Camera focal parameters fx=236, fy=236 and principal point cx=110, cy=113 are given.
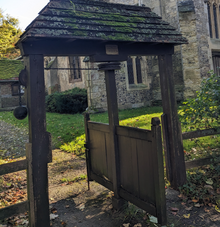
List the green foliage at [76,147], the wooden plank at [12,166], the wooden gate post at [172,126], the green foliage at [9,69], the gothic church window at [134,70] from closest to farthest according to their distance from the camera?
the wooden plank at [12,166] → the wooden gate post at [172,126] → the green foliage at [76,147] → the gothic church window at [134,70] → the green foliage at [9,69]

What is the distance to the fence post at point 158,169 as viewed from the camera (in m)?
2.80

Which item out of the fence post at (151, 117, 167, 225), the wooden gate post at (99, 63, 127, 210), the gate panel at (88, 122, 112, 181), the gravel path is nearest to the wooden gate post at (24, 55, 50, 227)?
the wooden gate post at (99, 63, 127, 210)

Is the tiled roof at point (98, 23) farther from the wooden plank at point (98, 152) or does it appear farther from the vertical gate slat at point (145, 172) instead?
the wooden plank at point (98, 152)

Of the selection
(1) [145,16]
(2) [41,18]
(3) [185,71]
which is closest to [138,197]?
(2) [41,18]

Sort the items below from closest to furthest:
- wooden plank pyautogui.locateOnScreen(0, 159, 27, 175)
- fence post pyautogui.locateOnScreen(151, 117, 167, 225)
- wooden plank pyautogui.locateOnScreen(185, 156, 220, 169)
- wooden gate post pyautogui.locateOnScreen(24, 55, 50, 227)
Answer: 1. fence post pyautogui.locateOnScreen(151, 117, 167, 225)
2. wooden gate post pyautogui.locateOnScreen(24, 55, 50, 227)
3. wooden plank pyautogui.locateOnScreen(0, 159, 27, 175)
4. wooden plank pyautogui.locateOnScreen(185, 156, 220, 169)

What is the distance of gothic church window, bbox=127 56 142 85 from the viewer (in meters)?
16.3

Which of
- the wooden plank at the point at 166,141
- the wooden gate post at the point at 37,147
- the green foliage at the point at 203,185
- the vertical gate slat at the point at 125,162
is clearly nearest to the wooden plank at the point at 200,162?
the green foliage at the point at 203,185

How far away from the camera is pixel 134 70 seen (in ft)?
53.4

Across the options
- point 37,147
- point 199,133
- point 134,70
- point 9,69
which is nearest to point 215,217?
point 199,133

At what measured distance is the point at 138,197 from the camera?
324cm

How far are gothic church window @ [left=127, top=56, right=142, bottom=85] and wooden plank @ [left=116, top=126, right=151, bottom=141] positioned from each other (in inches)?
513

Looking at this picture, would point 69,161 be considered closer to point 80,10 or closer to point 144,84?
point 80,10

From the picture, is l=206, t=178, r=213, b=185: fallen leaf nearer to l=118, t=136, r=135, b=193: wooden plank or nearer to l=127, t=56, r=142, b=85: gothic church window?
l=118, t=136, r=135, b=193: wooden plank

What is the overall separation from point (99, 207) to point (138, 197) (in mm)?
795
